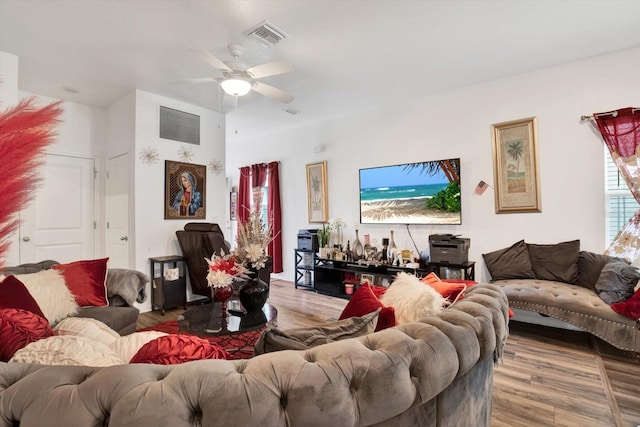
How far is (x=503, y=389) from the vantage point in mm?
2143

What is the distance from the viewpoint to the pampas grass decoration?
17.2 inches

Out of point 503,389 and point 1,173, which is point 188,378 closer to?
point 1,173

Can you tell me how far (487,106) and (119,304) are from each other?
4266 millimetres

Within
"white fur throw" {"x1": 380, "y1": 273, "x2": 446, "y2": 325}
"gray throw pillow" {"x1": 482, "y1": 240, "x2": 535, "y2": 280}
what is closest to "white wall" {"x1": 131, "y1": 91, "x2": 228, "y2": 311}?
"white fur throw" {"x1": 380, "y1": 273, "x2": 446, "y2": 325}

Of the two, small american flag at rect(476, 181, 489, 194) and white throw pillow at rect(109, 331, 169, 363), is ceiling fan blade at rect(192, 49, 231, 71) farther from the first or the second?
small american flag at rect(476, 181, 489, 194)

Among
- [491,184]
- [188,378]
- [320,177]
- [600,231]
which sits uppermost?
[320,177]

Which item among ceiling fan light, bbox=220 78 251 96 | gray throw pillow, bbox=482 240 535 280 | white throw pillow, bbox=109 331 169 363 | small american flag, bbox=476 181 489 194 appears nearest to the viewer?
white throw pillow, bbox=109 331 169 363

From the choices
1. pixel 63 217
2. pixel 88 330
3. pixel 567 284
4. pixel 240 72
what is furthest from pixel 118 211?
pixel 567 284

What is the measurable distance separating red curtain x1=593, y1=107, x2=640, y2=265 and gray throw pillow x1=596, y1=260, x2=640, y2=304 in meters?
0.32

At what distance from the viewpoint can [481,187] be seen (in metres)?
3.66

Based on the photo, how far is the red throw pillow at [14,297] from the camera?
1.69 m

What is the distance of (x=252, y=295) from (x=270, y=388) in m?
1.72

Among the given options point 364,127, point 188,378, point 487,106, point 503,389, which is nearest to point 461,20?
point 487,106

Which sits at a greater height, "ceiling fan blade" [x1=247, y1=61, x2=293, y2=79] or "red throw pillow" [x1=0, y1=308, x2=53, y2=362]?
"ceiling fan blade" [x1=247, y1=61, x2=293, y2=79]
